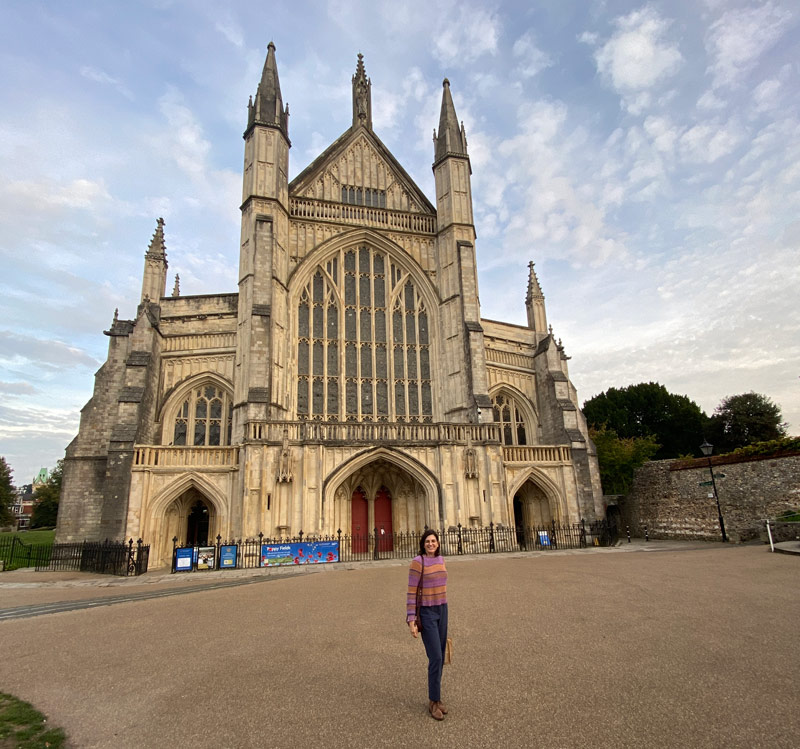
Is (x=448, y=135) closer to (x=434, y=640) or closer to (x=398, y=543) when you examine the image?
(x=398, y=543)

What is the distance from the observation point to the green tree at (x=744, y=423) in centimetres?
3328

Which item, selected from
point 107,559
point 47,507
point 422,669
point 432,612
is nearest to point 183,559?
point 107,559

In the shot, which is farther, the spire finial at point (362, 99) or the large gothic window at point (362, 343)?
the spire finial at point (362, 99)

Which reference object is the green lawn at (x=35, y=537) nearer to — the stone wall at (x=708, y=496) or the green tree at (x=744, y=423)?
the stone wall at (x=708, y=496)

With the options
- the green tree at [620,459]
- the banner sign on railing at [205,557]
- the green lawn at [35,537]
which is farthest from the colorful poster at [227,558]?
the green tree at [620,459]

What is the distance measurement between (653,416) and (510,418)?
69.1ft

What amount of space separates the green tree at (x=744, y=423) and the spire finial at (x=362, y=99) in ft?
102

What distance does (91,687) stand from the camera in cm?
478

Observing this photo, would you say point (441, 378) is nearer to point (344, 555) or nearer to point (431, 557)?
point (344, 555)

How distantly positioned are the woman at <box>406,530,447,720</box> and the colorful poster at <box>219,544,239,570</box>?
1360 cm

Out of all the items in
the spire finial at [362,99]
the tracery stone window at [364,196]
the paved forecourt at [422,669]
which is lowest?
the paved forecourt at [422,669]

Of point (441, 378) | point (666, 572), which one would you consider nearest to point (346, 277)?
point (441, 378)

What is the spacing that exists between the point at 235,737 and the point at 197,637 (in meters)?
3.29

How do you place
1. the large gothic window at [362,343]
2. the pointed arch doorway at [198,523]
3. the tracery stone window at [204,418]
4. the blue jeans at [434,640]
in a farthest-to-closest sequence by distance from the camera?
1. the large gothic window at [362,343]
2. the tracery stone window at [204,418]
3. the pointed arch doorway at [198,523]
4. the blue jeans at [434,640]
